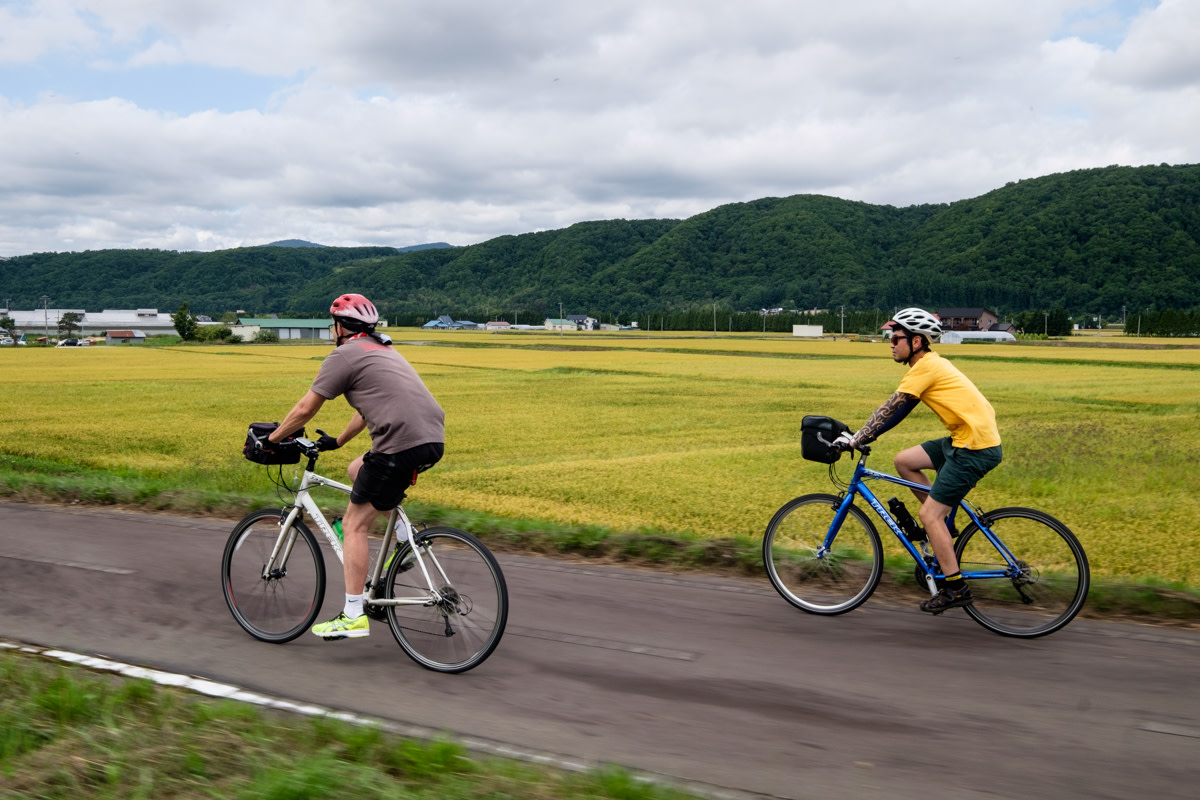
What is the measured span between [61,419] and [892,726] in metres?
28.5

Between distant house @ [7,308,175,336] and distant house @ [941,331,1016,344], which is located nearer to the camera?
distant house @ [941,331,1016,344]

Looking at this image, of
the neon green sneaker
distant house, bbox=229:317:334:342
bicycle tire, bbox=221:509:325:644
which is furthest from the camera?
distant house, bbox=229:317:334:342

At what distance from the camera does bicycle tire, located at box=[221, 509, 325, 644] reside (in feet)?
19.2

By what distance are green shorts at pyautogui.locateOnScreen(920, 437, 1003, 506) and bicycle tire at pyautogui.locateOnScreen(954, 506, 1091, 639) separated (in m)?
0.27

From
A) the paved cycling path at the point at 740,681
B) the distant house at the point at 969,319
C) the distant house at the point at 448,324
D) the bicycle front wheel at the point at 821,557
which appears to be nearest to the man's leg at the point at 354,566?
the paved cycling path at the point at 740,681

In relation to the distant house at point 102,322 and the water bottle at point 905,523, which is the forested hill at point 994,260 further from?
the water bottle at point 905,523

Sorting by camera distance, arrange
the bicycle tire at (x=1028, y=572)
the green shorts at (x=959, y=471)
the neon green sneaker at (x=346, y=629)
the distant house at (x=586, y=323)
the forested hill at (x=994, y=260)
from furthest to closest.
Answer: the distant house at (x=586, y=323) → the forested hill at (x=994, y=260) → the green shorts at (x=959, y=471) → the bicycle tire at (x=1028, y=572) → the neon green sneaker at (x=346, y=629)

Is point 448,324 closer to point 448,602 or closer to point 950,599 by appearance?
point 950,599

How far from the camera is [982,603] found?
659 centimetres

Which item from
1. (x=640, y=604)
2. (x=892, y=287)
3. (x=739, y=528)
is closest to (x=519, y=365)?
(x=739, y=528)

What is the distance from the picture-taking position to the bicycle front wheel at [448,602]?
5.26 meters

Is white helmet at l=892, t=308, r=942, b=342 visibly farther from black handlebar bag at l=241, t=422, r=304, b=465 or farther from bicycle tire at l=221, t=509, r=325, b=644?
bicycle tire at l=221, t=509, r=325, b=644

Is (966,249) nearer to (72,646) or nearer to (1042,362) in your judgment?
(1042,362)

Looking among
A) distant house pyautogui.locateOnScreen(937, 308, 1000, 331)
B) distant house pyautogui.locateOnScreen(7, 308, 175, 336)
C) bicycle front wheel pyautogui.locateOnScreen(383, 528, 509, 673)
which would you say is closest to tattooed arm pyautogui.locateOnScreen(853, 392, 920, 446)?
bicycle front wheel pyautogui.locateOnScreen(383, 528, 509, 673)
